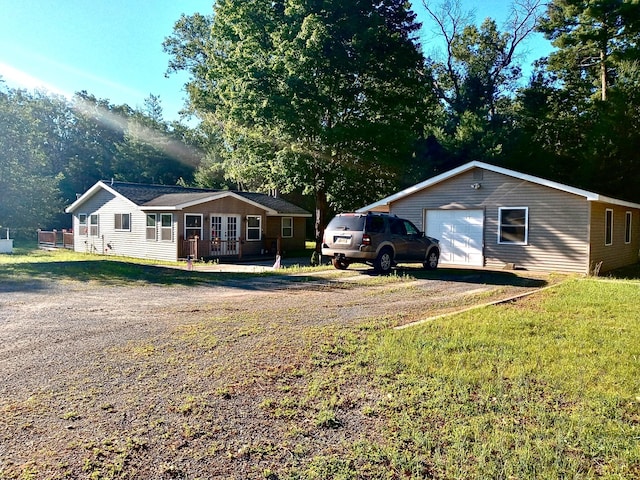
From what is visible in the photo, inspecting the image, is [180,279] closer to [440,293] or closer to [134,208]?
[440,293]

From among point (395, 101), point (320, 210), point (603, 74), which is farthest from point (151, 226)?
point (603, 74)

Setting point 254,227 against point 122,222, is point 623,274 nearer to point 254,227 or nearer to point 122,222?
point 254,227

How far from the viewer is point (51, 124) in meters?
49.7

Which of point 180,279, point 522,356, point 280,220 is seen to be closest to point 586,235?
point 522,356

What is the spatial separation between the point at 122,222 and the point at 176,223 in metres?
4.98

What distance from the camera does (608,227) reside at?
635 inches

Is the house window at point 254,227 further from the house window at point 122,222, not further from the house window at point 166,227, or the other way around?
the house window at point 122,222

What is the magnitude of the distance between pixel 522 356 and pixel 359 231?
7609 mm

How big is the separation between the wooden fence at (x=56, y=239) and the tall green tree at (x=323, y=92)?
11.4 meters

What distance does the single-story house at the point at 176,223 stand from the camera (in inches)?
808

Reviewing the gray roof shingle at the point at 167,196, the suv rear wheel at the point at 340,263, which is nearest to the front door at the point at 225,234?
the gray roof shingle at the point at 167,196

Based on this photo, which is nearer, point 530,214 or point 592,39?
point 530,214

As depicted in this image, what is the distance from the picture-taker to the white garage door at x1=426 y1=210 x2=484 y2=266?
1614cm

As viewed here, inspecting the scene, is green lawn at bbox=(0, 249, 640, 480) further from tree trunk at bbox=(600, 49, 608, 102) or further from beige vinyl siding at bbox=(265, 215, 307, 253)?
tree trunk at bbox=(600, 49, 608, 102)
